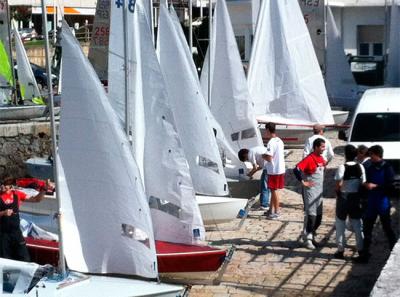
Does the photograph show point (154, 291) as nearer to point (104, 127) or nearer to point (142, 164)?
point (104, 127)

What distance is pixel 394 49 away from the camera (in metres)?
27.5

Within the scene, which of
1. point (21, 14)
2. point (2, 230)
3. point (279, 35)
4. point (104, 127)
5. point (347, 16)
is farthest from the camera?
point (21, 14)

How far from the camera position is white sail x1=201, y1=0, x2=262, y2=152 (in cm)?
1936

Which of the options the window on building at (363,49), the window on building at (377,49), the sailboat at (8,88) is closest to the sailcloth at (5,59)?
the sailboat at (8,88)

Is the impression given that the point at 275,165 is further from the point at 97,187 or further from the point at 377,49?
the point at 377,49

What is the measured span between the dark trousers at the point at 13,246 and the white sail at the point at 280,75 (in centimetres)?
989

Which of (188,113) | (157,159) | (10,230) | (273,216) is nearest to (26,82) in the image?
(188,113)

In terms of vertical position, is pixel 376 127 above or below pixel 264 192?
above

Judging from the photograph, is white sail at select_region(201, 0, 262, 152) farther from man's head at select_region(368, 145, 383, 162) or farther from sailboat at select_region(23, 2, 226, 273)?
man's head at select_region(368, 145, 383, 162)

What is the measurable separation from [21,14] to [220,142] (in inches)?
1104

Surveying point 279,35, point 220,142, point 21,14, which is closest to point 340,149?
point 279,35

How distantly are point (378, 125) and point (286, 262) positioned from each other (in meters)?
5.02

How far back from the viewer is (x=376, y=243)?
15305 mm

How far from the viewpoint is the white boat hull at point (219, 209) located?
1614cm
